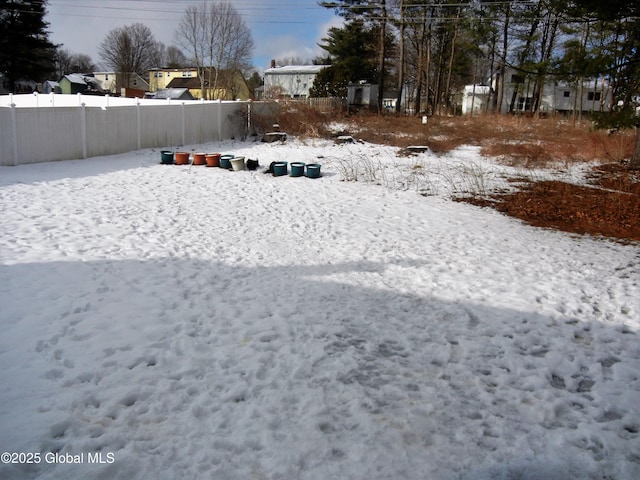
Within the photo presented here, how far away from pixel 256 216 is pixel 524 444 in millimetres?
6415

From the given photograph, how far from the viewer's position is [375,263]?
20.9 feet

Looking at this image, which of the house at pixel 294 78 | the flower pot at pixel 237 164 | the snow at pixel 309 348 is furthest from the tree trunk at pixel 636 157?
the house at pixel 294 78

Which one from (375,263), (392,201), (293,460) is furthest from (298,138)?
(293,460)

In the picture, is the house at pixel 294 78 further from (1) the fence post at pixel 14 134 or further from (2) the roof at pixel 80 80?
(1) the fence post at pixel 14 134

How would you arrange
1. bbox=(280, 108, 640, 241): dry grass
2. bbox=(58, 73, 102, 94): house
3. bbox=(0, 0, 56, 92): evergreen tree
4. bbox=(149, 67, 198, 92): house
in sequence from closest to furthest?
bbox=(280, 108, 640, 241): dry grass, bbox=(0, 0, 56, 92): evergreen tree, bbox=(58, 73, 102, 94): house, bbox=(149, 67, 198, 92): house

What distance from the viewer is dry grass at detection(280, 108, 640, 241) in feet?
30.7

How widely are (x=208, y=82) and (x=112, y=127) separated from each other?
140 ft

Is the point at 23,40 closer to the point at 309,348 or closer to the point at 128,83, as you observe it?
the point at 128,83

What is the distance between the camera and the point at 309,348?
4.02 meters

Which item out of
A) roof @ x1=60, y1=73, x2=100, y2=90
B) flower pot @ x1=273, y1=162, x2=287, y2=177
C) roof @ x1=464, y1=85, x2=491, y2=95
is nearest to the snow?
flower pot @ x1=273, y1=162, x2=287, y2=177

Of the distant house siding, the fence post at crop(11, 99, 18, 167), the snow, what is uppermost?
the distant house siding

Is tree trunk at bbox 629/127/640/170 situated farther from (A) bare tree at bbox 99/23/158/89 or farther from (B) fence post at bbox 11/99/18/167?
(A) bare tree at bbox 99/23/158/89

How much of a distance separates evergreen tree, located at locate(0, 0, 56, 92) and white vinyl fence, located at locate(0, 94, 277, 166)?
2746cm

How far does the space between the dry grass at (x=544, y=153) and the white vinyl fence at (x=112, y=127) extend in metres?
2.67
